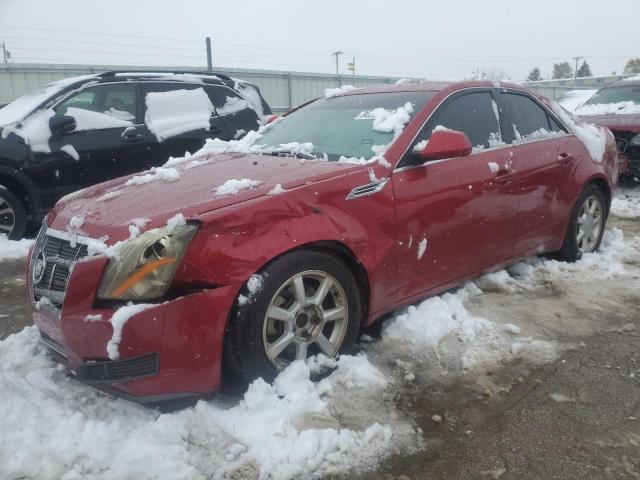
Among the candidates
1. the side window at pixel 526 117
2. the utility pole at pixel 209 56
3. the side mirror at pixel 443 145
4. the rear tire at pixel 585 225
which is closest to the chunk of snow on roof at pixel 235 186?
the side mirror at pixel 443 145

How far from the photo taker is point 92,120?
18.7 ft

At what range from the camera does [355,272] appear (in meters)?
2.83

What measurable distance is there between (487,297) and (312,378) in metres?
1.72

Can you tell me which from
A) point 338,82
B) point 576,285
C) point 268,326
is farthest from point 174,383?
point 338,82

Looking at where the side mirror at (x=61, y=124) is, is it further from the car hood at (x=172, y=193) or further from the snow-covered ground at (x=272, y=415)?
the snow-covered ground at (x=272, y=415)

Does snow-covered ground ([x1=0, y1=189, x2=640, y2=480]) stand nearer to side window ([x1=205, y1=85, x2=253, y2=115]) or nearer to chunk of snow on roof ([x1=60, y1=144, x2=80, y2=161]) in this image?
chunk of snow on roof ([x1=60, y1=144, x2=80, y2=161])

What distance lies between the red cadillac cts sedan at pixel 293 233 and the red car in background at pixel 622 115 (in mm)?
4053

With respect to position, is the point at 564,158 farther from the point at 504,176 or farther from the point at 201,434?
the point at 201,434

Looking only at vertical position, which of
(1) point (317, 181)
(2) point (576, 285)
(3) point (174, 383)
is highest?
(1) point (317, 181)

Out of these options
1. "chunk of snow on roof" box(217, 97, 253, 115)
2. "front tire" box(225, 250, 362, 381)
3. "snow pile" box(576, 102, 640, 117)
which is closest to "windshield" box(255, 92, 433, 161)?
"front tire" box(225, 250, 362, 381)

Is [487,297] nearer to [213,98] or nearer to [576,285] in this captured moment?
[576,285]

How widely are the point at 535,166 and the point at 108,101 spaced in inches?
181

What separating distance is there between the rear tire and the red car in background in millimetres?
3279

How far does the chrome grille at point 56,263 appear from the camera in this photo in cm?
237
